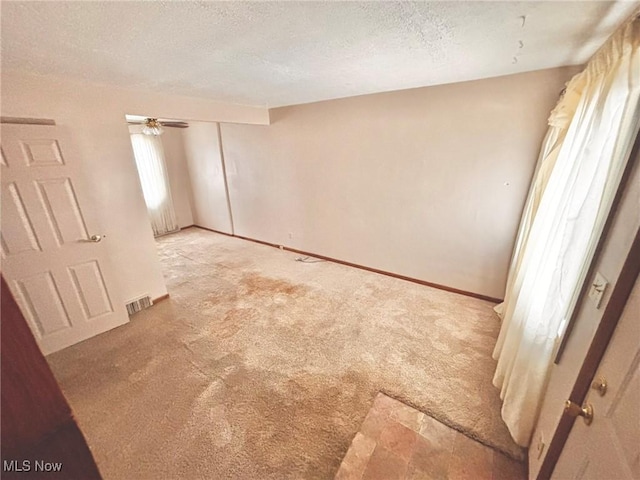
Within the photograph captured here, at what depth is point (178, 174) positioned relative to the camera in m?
5.60

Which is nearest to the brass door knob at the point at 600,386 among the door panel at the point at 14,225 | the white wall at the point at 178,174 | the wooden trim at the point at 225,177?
the door panel at the point at 14,225

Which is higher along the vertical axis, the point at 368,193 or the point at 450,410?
the point at 368,193

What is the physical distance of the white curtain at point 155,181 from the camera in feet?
16.0

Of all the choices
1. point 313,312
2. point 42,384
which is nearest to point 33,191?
point 42,384

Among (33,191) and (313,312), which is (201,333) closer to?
(313,312)

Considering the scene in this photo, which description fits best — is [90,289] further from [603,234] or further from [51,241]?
[603,234]

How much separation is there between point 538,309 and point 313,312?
74.8 inches

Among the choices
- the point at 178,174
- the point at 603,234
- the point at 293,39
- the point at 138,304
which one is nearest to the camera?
the point at 603,234

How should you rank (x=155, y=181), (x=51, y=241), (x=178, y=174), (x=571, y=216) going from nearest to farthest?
(x=571, y=216) < (x=51, y=241) < (x=155, y=181) < (x=178, y=174)

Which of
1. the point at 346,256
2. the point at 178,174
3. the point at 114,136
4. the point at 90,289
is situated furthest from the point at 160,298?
the point at 178,174

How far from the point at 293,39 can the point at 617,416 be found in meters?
1.99

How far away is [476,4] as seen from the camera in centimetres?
112

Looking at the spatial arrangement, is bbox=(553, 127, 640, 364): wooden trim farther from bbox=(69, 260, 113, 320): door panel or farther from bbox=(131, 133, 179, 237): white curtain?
bbox=(131, 133, 179, 237): white curtain

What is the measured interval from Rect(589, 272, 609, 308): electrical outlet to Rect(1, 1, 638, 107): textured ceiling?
46.0 inches
